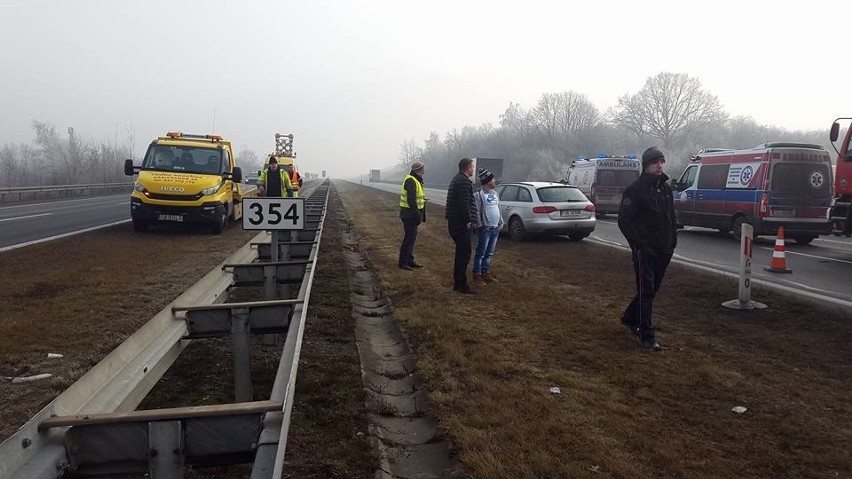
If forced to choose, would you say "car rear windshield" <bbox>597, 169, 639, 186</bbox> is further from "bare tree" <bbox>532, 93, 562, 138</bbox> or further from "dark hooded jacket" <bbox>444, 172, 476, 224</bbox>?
"bare tree" <bbox>532, 93, 562, 138</bbox>

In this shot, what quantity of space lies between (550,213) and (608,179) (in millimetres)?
9590

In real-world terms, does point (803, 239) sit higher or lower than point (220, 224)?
lower

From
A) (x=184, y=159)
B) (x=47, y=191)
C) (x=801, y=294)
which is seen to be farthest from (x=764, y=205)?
(x=47, y=191)

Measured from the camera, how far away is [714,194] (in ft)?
53.2

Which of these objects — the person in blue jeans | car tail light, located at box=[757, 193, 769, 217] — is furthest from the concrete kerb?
car tail light, located at box=[757, 193, 769, 217]

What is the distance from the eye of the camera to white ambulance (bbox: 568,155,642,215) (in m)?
22.9

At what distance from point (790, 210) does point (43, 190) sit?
3537cm

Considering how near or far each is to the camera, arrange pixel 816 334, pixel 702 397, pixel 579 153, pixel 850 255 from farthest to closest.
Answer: pixel 579 153, pixel 850 255, pixel 816 334, pixel 702 397

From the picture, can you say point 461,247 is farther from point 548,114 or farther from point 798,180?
point 548,114

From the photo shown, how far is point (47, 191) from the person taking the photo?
1315 inches

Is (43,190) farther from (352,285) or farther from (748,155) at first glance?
(748,155)

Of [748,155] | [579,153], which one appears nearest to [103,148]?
[579,153]

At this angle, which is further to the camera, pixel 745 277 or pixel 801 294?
pixel 801 294

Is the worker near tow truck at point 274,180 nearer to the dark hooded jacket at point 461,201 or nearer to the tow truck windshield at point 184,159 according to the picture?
the tow truck windshield at point 184,159
